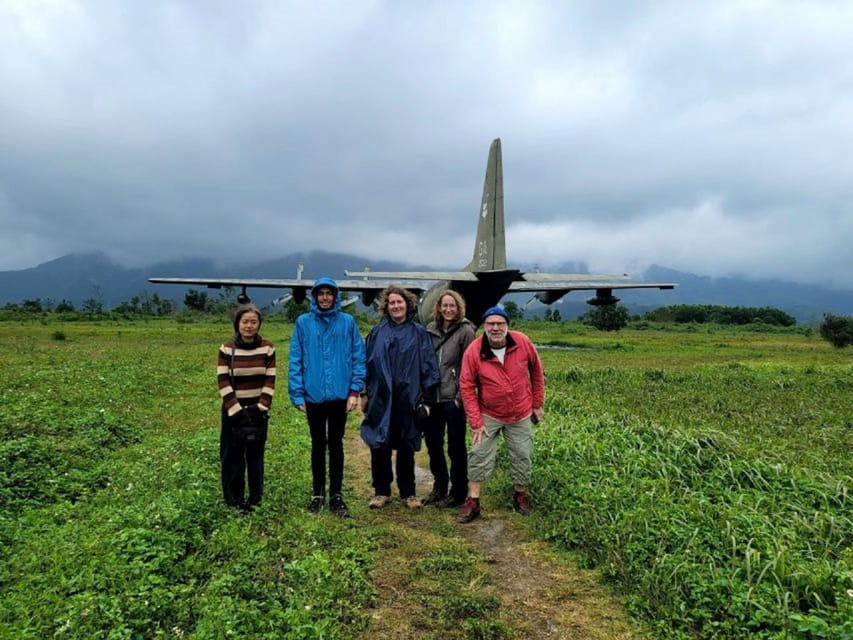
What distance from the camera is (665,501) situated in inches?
205

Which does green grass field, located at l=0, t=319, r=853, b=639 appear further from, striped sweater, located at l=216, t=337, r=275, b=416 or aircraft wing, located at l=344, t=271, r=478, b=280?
aircraft wing, located at l=344, t=271, r=478, b=280

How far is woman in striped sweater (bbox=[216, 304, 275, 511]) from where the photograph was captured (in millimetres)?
5391

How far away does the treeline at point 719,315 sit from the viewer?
285ft

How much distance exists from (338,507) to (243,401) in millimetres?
1447

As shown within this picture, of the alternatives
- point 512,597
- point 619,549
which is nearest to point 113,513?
point 512,597

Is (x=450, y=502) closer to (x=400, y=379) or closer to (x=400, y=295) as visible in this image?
(x=400, y=379)

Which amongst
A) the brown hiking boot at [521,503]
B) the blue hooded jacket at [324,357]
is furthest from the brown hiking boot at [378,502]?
the brown hiking boot at [521,503]

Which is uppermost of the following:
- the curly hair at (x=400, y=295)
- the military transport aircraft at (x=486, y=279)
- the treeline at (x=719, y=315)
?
the military transport aircraft at (x=486, y=279)

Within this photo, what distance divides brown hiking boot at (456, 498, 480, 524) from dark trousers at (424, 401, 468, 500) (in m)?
0.37

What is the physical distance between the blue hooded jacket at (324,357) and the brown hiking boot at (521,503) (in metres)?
2.08

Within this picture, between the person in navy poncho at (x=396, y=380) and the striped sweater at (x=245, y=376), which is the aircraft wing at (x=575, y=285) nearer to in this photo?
the person in navy poncho at (x=396, y=380)

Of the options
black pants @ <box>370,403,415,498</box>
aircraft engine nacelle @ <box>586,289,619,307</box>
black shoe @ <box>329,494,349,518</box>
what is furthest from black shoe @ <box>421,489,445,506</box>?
aircraft engine nacelle @ <box>586,289,619,307</box>

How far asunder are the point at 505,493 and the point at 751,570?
290cm

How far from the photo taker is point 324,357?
18.5ft
